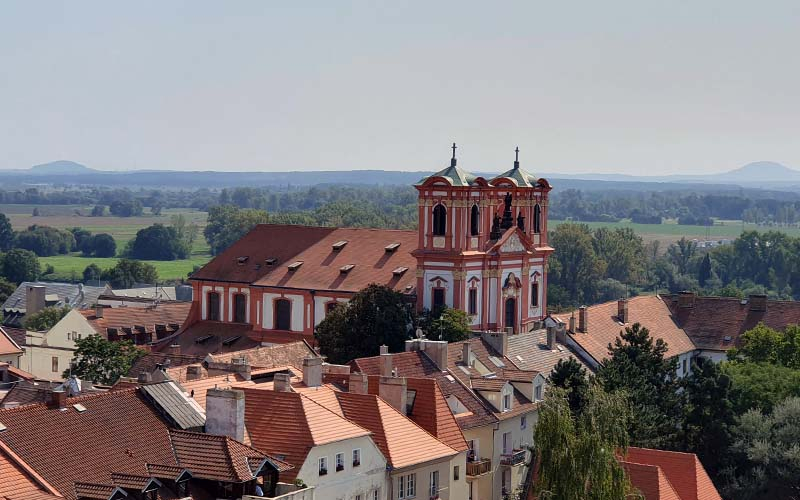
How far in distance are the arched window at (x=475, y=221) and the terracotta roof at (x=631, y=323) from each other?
284 inches

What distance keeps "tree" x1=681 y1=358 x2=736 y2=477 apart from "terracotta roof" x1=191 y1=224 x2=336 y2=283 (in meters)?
39.5

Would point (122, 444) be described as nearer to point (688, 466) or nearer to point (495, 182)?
point (688, 466)

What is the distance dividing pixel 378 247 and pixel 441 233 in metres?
7.73

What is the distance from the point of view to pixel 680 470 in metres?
62.3

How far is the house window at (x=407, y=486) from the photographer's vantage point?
178 ft

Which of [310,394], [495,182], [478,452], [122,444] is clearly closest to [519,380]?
[478,452]

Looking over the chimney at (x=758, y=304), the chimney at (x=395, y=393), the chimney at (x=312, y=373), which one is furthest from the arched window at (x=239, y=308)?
the chimney at (x=312, y=373)

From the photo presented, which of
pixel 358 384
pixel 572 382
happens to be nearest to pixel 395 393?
pixel 358 384

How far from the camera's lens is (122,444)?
155ft

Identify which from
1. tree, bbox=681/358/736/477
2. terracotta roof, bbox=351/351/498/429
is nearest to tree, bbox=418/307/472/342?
tree, bbox=681/358/736/477

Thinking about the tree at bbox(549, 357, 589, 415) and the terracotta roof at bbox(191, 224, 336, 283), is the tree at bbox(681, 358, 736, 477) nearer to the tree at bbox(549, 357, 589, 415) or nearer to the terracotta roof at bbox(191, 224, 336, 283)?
the tree at bbox(549, 357, 589, 415)

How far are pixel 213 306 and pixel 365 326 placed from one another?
22208mm

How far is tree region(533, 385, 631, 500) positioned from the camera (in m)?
53.6

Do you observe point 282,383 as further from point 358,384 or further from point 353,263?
point 353,263
